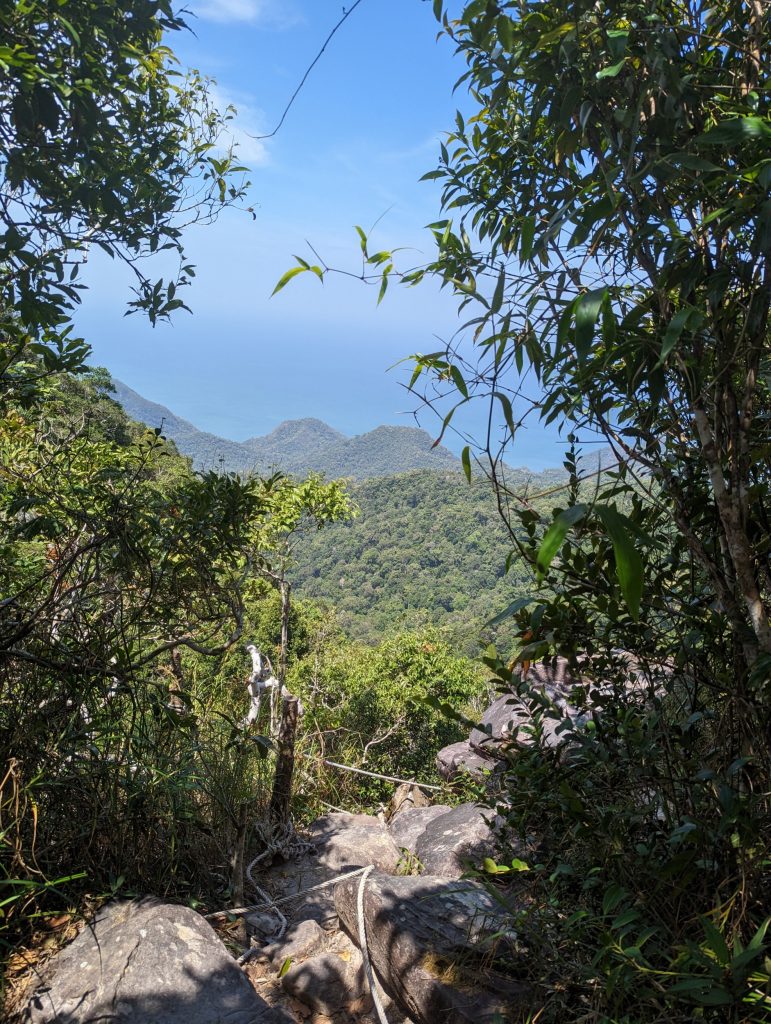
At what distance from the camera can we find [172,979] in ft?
5.72

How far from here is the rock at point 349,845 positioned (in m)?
3.67

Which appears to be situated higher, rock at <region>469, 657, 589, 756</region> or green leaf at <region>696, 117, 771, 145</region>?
green leaf at <region>696, 117, 771, 145</region>

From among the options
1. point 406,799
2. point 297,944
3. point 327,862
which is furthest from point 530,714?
point 406,799

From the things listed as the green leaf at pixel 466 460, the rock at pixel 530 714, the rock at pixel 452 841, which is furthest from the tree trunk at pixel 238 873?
the green leaf at pixel 466 460

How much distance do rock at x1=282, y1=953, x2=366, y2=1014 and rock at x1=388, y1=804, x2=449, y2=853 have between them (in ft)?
8.28

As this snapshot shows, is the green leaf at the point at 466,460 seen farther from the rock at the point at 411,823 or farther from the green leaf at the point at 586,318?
the rock at the point at 411,823

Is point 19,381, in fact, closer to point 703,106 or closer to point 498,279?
point 498,279

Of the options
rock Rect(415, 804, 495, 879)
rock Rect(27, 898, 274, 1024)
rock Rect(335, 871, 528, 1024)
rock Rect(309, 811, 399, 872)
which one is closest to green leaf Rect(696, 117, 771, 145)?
rock Rect(335, 871, 528, 1024)

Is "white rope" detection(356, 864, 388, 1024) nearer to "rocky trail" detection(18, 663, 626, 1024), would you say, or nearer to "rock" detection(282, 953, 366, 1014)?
"rocky trail" detection(18, 663, 626, 1024)

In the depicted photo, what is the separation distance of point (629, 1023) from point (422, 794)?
5701 millimetres

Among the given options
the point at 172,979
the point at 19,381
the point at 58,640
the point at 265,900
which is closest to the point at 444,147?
the point at 19,381

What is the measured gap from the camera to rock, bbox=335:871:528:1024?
5.49 feet

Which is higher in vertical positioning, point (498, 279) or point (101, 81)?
point (101, 81)

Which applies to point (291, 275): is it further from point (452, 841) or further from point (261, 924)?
point (452, 841)
